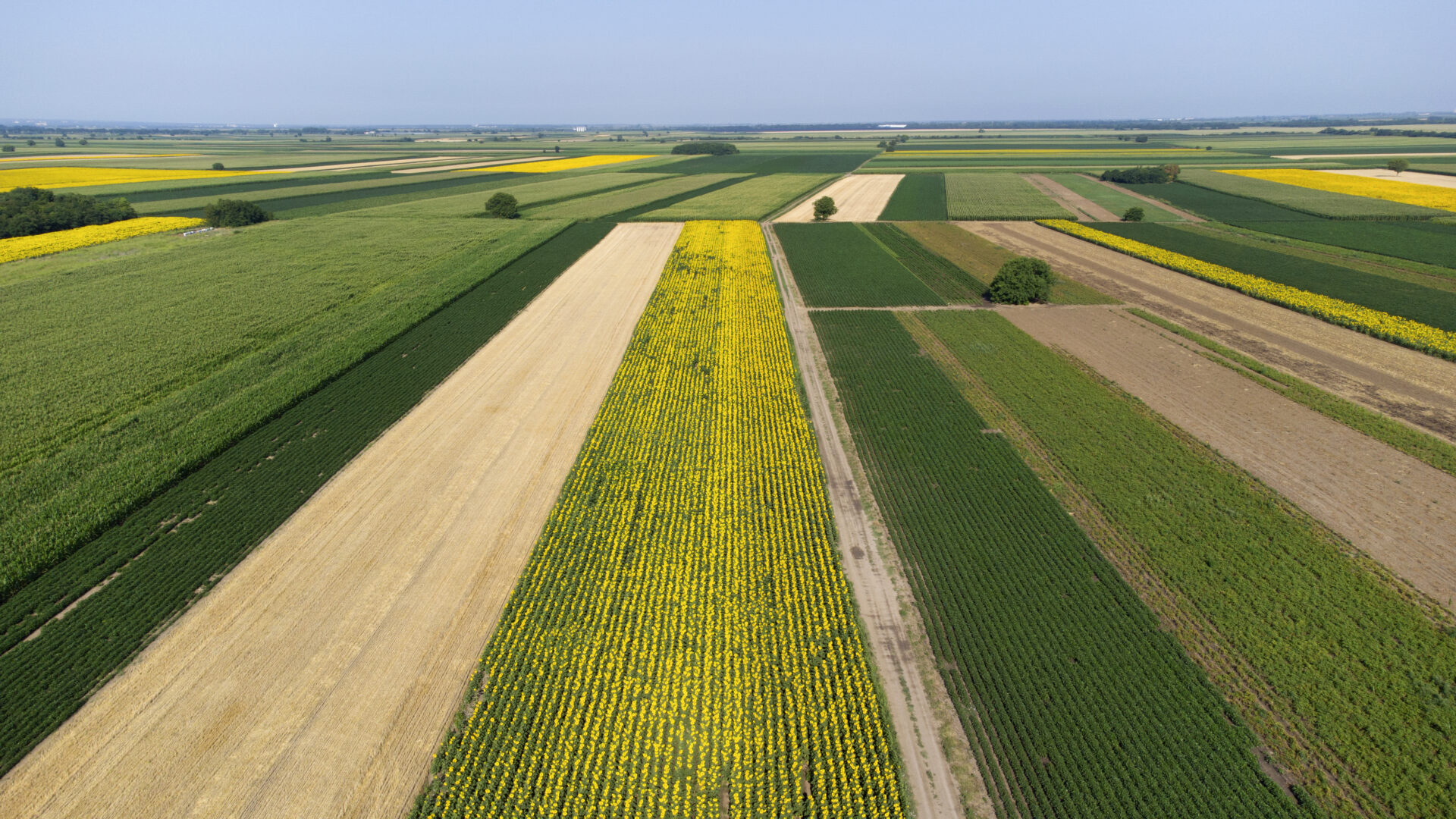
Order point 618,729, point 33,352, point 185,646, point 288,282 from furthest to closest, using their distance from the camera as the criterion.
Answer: point 288,282 < point 33,352 < point 185,646 < point 618,729

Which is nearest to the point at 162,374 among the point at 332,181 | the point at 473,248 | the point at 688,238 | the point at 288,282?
the point at 288,282

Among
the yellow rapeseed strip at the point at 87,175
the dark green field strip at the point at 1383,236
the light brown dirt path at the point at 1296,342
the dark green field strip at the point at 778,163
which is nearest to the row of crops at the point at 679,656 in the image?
the light brown dirt path at the point at 1296,342

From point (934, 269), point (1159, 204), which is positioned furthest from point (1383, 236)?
point (934, 269)

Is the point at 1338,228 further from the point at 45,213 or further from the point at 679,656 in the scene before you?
the point at 45,213

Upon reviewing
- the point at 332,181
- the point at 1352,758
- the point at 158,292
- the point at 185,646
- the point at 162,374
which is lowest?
the point at 1352,758

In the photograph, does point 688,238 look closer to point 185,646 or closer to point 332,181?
point 185,646

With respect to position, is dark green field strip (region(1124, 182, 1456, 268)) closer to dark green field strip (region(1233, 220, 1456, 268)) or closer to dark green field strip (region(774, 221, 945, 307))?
dark green field strip (region(1233, 220, 1456, 268))
